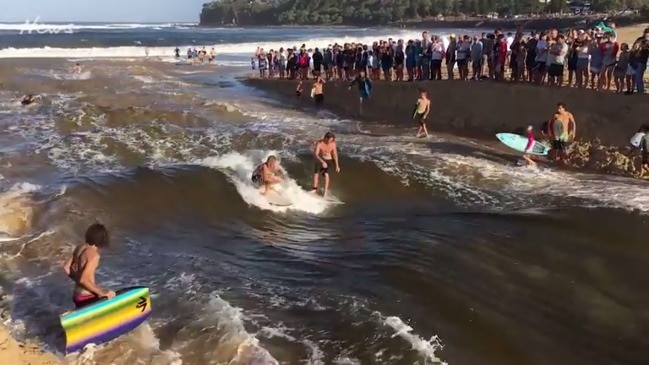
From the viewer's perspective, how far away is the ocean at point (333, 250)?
6.79 metres

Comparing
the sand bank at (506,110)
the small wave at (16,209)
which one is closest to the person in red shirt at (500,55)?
the sand bank at (506,110)

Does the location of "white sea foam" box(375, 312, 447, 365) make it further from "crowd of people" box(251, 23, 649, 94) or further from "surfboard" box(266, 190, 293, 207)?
"crowd of people" box(251, 23, 649, 94)

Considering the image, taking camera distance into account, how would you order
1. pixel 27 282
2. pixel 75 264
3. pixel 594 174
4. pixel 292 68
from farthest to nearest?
pixel 292 68
pixel 594 174
pixel 27 282
pixel 75 264

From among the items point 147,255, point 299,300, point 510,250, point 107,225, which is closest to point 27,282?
point 147,255

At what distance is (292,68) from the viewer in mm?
28938

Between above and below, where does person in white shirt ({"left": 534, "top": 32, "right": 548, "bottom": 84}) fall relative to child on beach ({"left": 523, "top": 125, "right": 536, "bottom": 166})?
above

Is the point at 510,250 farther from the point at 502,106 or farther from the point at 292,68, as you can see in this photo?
the point at 292,68

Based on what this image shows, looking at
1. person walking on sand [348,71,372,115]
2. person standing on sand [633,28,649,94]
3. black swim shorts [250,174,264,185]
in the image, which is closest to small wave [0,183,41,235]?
black swim shorts [250,174,264,185]

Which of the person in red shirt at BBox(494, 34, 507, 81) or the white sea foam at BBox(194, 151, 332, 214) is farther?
the person in red shirt at BBox(494, 34, 507, 81)

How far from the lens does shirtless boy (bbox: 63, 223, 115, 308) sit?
6527 millimetres

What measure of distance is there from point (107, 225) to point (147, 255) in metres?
1.70

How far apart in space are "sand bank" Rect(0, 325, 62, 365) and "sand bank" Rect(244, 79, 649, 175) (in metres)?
12.0

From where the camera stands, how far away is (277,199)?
1231cm

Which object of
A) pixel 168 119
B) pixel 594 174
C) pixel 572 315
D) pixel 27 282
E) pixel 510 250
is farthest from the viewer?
pixel 168 119
